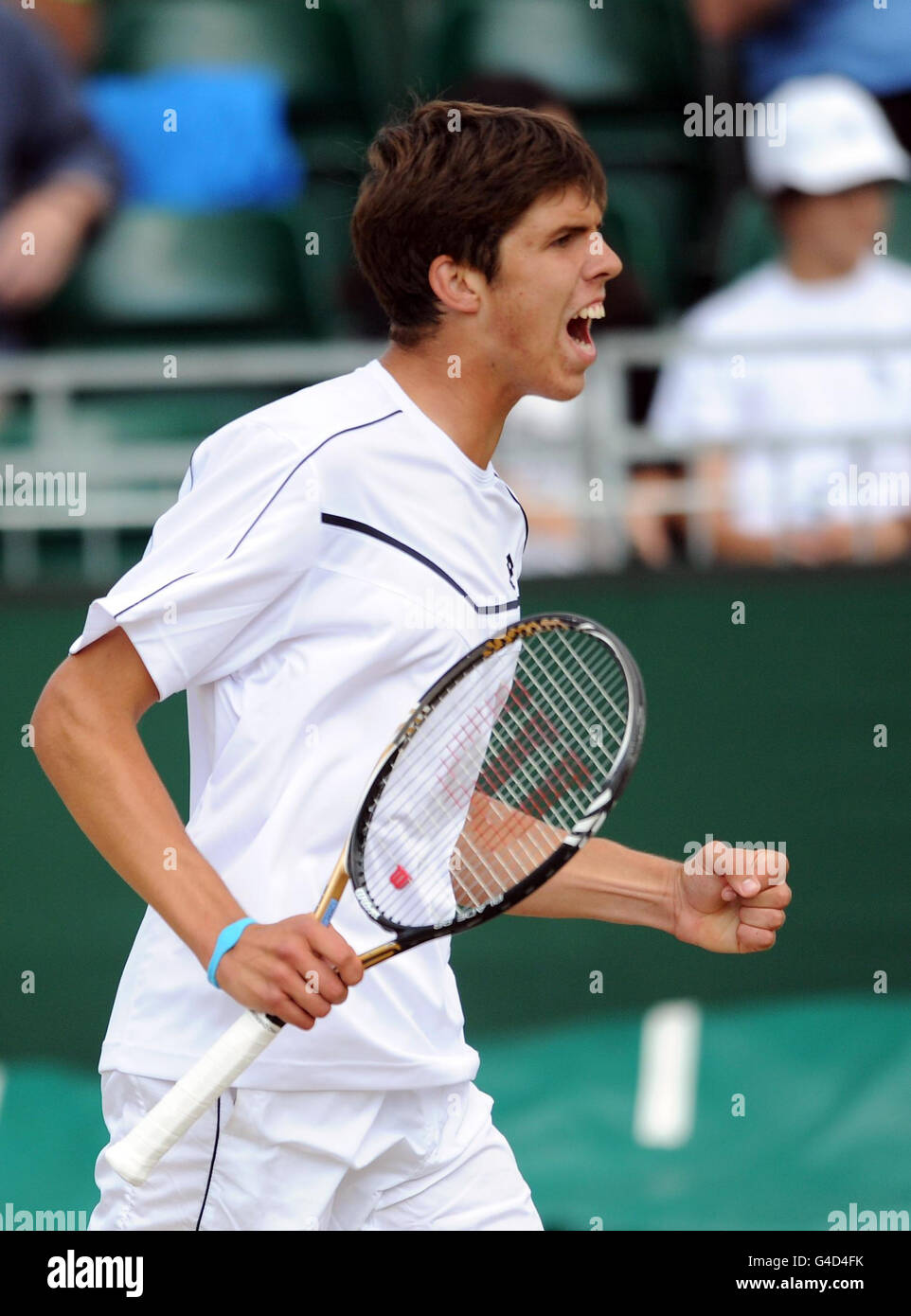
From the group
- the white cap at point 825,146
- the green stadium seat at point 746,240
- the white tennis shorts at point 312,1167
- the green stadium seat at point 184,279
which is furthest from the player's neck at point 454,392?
the green stadium seat at point 184,279

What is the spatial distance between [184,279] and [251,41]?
2.89 feet

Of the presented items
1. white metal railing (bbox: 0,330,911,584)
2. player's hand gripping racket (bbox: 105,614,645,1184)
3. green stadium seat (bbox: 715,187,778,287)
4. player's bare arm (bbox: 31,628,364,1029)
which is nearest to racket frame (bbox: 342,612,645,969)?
player's hand gripping racket (bbox: 105,614,645,1184)

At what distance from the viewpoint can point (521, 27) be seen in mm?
5230

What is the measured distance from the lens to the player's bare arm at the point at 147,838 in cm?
178

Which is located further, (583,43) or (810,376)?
(583,43)

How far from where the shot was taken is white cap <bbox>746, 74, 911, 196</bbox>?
4305 millimetres

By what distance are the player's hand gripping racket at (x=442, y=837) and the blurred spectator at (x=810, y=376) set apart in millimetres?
1757

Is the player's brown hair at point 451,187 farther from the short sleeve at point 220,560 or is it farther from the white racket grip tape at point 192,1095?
the white racket grip tape at point 192,1095

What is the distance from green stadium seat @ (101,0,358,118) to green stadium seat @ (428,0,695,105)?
0.27 meters

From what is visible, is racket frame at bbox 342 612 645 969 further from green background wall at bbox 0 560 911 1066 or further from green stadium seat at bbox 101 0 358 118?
green stadium seat at bbox 101 0 358 118

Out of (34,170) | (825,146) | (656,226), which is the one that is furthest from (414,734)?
(656,226)

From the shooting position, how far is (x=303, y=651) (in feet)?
6.48

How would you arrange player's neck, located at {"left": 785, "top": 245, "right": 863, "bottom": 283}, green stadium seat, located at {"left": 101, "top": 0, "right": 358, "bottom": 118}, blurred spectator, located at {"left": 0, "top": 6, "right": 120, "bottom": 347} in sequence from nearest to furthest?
player's neck, located at {"left": 785, "top": 245, "right": 863, "bottom": 283} < blurred spectator, located at {"left": 0, "top": 6, "right": 120, "bottom": 347} < green stadium seat, located at {"left": 101, "top": 0, "right": 358, "bottom": 118}

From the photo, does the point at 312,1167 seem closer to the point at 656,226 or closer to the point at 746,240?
the point at 746,240
